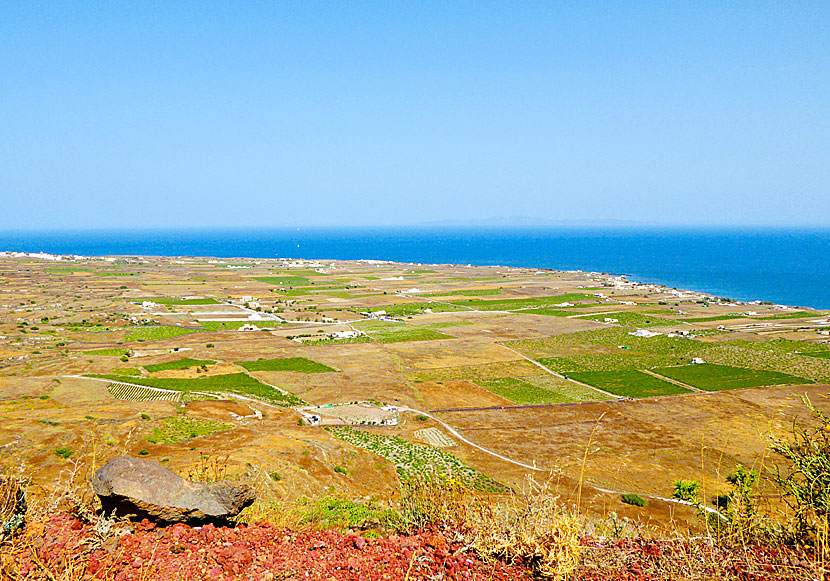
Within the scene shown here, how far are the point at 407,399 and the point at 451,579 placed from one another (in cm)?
4650

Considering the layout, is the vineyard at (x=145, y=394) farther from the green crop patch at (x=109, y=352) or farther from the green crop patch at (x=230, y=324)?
the green crop patch at (x=230, y=324)

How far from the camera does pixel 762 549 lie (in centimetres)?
777

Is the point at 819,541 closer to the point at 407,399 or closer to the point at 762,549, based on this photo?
the point at 762,549

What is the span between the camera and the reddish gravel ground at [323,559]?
662cm

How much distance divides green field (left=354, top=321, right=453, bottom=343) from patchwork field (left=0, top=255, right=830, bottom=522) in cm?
76

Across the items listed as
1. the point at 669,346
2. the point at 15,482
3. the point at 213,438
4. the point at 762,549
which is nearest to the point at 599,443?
the point at 213,438

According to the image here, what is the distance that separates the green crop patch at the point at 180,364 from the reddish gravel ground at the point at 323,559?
5971 cm

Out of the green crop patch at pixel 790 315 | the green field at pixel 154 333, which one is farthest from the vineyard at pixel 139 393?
the green crop patch at pixel 790 315

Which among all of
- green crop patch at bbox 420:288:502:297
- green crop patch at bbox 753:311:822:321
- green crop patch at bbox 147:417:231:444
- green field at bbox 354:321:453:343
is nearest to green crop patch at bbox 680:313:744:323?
green crop patch at bbox 753:311:822:321

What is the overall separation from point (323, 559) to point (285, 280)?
161137 mm

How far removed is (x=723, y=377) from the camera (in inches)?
2452

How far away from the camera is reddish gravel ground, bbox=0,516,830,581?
21.7 feet

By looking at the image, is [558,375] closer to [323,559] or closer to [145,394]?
[145,394]

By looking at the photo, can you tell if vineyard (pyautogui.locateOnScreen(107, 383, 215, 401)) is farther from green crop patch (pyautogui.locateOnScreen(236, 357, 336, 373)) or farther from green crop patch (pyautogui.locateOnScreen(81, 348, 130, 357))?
green crop patch (pyautogui.locateOnScreen(81, 348, 130, 357))
